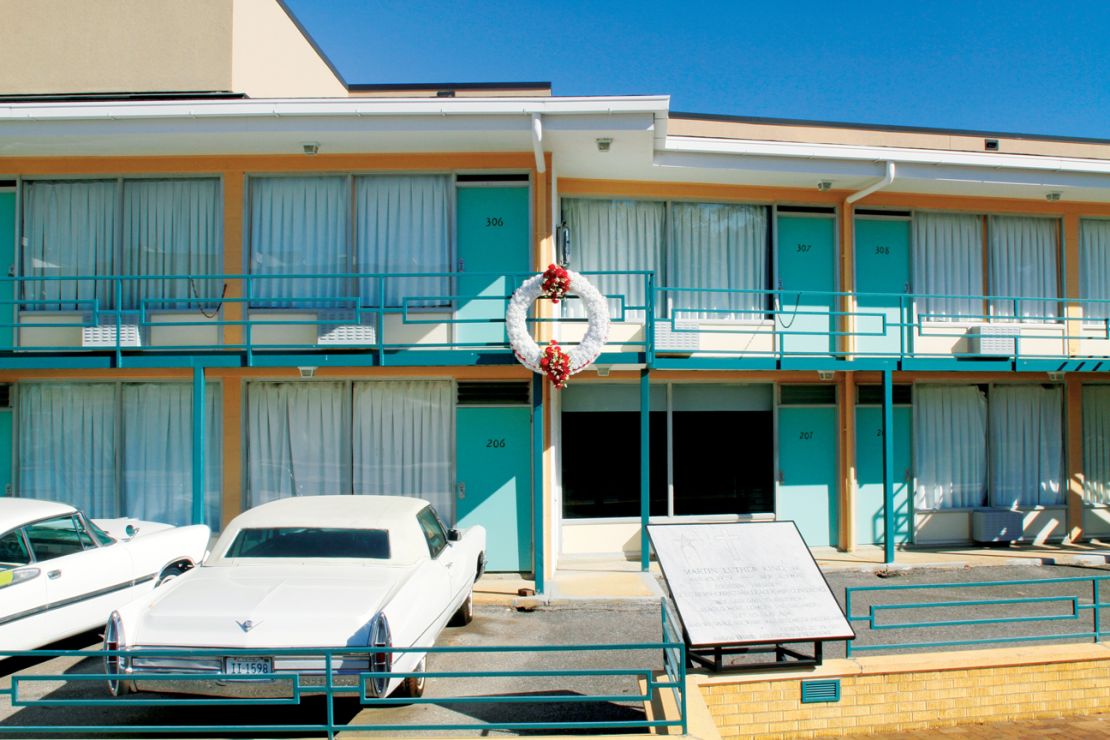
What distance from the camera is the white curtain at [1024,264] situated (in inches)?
511

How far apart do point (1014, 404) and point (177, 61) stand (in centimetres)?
1347

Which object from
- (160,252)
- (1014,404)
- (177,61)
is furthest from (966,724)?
(177,61)

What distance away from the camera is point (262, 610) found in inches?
222

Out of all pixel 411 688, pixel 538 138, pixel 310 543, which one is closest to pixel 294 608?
pixel 411 688

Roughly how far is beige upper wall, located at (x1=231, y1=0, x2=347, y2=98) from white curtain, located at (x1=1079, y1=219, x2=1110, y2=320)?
451 inches

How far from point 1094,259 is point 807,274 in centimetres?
478

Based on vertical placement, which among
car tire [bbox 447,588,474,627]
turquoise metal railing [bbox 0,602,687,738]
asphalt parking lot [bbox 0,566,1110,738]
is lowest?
asphalt parking lot [bbox 0,566,1110,738]

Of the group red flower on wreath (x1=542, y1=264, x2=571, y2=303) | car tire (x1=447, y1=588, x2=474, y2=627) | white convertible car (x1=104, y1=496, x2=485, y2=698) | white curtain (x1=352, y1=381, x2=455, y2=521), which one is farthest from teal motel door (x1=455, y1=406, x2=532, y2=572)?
white convertible car (x1=104, y1=496, x2=485, y2=698)

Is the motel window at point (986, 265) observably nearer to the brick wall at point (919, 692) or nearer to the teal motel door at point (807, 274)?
the teal motel door at point (807, 274)

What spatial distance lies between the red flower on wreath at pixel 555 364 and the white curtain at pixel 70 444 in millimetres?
5869

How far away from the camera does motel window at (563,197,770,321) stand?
473 inches

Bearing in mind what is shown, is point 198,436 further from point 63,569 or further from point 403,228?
point 403,228

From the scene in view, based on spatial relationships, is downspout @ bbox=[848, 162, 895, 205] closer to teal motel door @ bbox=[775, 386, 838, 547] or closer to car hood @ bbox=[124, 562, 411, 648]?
teal motel door @ bbox=[775, 386, 838, 547]

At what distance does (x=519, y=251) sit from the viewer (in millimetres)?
10891
